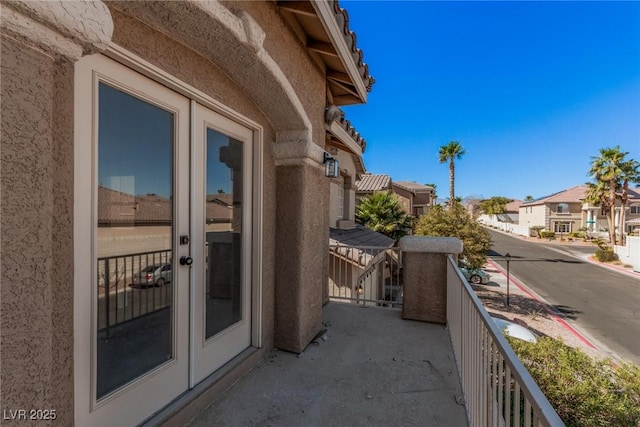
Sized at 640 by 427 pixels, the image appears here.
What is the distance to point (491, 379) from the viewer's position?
1.70 metres

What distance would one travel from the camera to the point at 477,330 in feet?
6.70

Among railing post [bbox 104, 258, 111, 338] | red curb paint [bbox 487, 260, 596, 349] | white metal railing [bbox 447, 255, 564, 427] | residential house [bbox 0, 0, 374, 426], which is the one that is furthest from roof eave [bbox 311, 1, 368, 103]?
red curb paint [bbox 487, 260, 596, 349]

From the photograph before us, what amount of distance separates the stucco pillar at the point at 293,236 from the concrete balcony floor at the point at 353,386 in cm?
29

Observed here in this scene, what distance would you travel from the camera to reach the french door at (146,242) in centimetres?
Result: 162

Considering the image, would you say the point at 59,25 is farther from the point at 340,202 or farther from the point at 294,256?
the point at 340,202

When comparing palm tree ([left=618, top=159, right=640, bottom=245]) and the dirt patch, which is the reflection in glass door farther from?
palm tree ([left=618, top=159, right=640, bottom=245])

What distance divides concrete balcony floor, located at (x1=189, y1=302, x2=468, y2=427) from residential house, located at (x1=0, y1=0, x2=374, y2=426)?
0.21 meters

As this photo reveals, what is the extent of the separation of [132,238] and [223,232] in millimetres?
870

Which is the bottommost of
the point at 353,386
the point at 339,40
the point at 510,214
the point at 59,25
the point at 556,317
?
the point at 556,317

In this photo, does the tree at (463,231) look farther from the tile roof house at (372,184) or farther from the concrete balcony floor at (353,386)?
the concrete balcony floor at (353,386)

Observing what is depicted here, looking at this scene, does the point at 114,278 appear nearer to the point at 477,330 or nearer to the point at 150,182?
the point at 150,182

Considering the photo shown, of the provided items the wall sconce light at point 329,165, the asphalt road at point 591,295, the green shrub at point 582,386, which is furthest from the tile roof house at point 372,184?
the wall sconce light at point 329,165

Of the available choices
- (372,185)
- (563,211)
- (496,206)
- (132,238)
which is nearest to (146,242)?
(132,238)

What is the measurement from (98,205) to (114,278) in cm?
46
